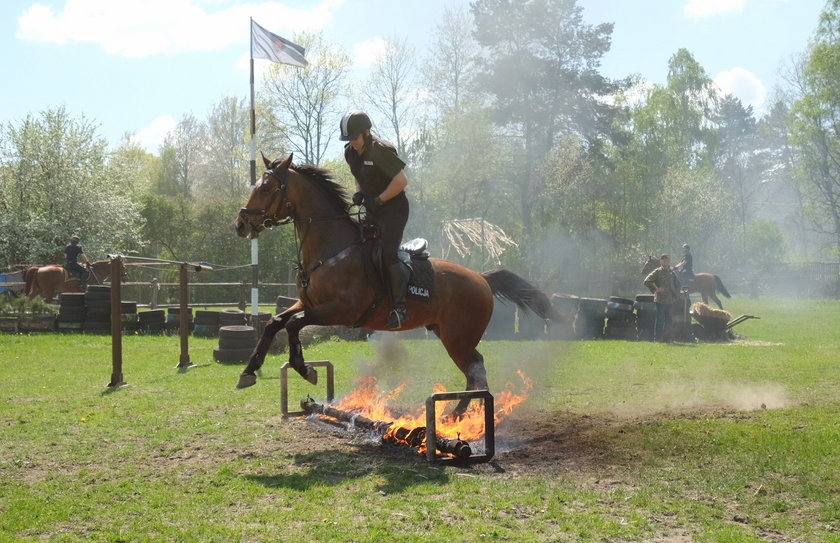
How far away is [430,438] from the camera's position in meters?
6.69

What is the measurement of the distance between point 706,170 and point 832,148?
43.0 ft

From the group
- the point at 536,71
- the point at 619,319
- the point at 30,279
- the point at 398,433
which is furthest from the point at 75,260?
the point at 536,71

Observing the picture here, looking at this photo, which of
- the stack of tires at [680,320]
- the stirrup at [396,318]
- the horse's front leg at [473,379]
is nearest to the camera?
the stirrup at [396,318]

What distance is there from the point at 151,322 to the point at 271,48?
813 centimetres

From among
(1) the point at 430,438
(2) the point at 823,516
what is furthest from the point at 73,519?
(2) the point at 823,516

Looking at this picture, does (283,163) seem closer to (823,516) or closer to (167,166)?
(823,516)

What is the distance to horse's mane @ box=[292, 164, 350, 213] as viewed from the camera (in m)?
8.08

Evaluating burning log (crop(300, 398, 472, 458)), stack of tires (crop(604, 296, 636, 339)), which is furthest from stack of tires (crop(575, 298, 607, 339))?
burning log (crop(300, 398, 472, 458))

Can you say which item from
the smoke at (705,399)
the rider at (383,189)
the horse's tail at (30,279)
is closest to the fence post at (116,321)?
the rider at (383,189)

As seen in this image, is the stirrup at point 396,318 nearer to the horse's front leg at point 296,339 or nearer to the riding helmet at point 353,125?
the horse's front leg at point 296,339

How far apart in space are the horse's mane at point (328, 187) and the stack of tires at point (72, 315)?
15.0 metres

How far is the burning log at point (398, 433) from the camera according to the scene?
6636 millimetres

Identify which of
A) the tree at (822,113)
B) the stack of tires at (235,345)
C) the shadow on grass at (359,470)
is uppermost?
the tree at (822,113)

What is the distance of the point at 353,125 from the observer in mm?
7520
